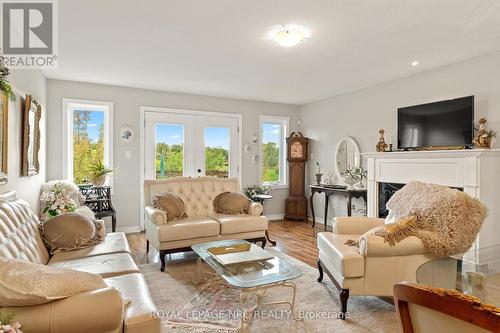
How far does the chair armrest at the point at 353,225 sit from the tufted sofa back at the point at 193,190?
6.14 feet

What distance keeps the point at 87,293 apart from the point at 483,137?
12.6 feet

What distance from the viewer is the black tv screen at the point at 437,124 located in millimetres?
3467

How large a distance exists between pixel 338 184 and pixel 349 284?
3.31 m

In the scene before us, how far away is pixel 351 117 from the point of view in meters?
5.27

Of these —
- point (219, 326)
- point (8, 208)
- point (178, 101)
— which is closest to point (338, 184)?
point (178, 101)

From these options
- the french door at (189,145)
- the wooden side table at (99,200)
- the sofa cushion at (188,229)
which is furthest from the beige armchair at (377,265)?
the french door at (189,145)

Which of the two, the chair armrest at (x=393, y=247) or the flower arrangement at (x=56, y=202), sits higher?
the flower arrangement at (x=56, y=202)

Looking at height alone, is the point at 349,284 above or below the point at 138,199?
below

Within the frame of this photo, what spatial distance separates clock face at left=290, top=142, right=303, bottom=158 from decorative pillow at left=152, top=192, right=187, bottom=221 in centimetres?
309

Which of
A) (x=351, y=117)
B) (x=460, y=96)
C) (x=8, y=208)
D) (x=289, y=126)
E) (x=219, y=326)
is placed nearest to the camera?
(x=8, y=208)

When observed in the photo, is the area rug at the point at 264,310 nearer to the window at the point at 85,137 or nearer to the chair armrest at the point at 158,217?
the chair armrest at the point at 158,217

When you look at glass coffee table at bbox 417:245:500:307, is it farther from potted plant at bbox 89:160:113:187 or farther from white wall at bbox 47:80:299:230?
white wall at bbox 47:80:299:230

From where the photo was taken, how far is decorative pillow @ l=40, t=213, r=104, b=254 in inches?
95.1

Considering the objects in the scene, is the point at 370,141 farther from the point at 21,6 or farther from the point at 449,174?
the point at 21,6
